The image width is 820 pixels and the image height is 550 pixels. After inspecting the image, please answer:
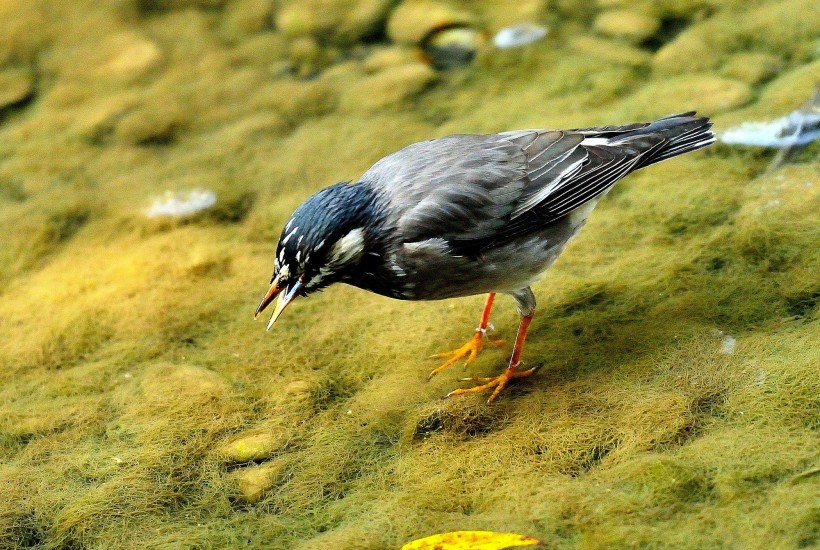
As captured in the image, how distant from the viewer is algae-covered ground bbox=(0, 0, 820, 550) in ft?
11.5

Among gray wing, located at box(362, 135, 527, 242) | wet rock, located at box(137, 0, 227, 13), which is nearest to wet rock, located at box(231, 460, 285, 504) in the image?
gray wing, located at box(362, 135, 527, 242)

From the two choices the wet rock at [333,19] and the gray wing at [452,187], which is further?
the wet rock at [333,19]

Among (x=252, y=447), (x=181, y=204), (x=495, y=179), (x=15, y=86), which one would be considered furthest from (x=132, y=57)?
(x=252, y=447)

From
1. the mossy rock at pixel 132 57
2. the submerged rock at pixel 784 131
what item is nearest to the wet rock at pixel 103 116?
the mossy rock at pixel 132 57

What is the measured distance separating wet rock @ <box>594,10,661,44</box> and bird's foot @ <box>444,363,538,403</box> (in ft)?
10.7

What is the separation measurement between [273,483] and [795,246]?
2798 millimetres

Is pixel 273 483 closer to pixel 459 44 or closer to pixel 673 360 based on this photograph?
pixel 673 360

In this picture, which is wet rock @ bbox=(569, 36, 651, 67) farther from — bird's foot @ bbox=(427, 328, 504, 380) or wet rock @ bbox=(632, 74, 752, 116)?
bird's foot @ bbox=(427, 328, 504, 380)

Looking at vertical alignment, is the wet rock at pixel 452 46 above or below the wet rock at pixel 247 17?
below

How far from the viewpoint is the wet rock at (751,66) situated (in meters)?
5.77

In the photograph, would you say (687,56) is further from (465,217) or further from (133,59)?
(133,59)

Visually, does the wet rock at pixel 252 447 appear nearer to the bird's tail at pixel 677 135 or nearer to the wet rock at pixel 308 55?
the bird's tail at pixel 677 135

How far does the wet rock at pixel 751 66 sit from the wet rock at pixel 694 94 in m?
0.10

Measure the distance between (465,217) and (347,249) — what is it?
553mm
